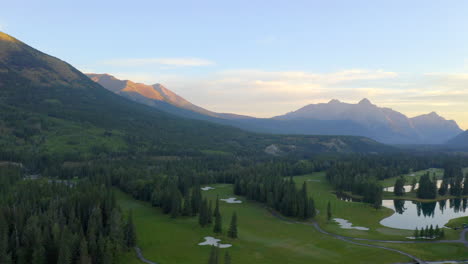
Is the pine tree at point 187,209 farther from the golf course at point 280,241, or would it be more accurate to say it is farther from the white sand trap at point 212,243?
the white sand trap at point 212,243

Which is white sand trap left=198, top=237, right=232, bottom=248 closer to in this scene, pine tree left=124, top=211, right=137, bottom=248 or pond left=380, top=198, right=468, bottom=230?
pine tree left=124, top=211, right=137, bottom=248

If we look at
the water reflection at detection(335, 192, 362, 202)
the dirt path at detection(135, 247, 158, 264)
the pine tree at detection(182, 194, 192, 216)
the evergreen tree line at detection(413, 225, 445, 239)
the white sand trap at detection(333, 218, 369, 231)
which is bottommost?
the dirt path at detection(135, 247, 158, 264)

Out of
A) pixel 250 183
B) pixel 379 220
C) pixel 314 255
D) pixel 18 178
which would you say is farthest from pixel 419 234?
pixel 18 178

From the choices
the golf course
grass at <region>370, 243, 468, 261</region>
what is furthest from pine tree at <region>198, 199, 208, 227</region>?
grass at <region>370, 243, 468, 261</region>

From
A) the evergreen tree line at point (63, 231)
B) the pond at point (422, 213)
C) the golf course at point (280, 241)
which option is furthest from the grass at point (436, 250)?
the evergreen tree line at point (63, 231)

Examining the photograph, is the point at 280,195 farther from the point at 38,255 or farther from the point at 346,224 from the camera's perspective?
the point at 38,255
